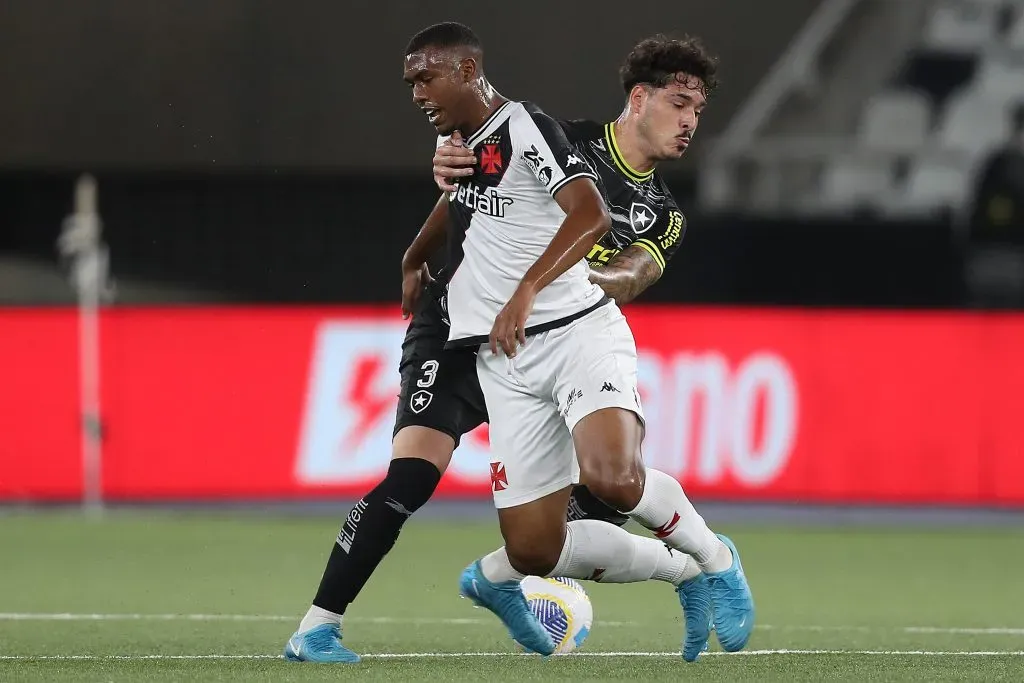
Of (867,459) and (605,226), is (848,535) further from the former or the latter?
(605,226)

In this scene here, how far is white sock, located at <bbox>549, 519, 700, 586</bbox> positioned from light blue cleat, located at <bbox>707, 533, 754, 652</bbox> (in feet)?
0.33

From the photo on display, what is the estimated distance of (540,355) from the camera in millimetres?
5164

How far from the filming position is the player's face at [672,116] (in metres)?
5.80

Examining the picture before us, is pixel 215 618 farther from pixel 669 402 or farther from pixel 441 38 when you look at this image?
Result: pixel 669 402

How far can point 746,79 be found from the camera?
14531mm

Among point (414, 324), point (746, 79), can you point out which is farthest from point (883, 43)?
point (414, 324)

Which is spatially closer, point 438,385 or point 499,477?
point 499,477

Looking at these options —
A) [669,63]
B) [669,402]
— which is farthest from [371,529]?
[669,402]

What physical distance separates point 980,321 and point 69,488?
574cm

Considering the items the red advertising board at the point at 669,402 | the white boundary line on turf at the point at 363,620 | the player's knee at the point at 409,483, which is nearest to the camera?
the player's knee at the point at 409,483

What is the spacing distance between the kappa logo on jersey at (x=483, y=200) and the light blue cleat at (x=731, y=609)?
48.5 inches

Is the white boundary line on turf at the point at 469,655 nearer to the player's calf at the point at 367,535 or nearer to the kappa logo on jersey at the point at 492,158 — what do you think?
the player's calf at the point at 367,535

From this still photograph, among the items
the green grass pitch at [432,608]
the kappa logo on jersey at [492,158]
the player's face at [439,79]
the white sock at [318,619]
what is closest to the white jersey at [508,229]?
the kappa logo on jersey at [492,158]

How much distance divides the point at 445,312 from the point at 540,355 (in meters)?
0.50
